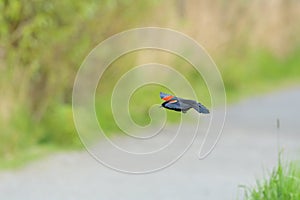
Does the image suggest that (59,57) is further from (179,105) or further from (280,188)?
(179,105)

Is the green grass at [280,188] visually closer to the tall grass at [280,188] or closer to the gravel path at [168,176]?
the tall grass at [280,188]

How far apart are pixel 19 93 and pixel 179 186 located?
10.0 ft

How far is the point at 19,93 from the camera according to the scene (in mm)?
10930

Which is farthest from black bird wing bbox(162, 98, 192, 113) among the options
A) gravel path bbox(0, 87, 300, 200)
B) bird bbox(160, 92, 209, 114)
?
gravel path bbox(0, 87, 300, 200)

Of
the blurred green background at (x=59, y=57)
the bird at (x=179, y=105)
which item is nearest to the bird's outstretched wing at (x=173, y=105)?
the bird at (x=179, y=105)

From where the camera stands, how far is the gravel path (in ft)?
27.1

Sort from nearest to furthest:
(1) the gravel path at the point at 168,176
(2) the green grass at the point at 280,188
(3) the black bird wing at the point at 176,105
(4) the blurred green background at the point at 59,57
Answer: (3) the black bird wing at the point at 176,105, (2) the green grass at the point at 280,188, (1) the gravel path at the point at 168,176, (4) the blurred green background at the point at 59,57

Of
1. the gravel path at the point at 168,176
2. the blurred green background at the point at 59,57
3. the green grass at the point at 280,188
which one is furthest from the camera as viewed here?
the blurred green background at the point at 59,57

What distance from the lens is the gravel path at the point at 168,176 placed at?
27.1 ft

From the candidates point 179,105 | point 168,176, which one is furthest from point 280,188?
point 168,176

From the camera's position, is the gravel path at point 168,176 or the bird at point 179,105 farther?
the gravel path at point 168,176

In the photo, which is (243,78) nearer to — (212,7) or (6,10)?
(212,7)

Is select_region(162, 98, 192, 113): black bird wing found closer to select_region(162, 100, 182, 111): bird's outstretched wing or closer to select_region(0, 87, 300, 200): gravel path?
select_region(162, 100, 182, 111): bird's outstretched wing

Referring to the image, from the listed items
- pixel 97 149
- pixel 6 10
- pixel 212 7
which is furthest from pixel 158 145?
pixel 212 7
